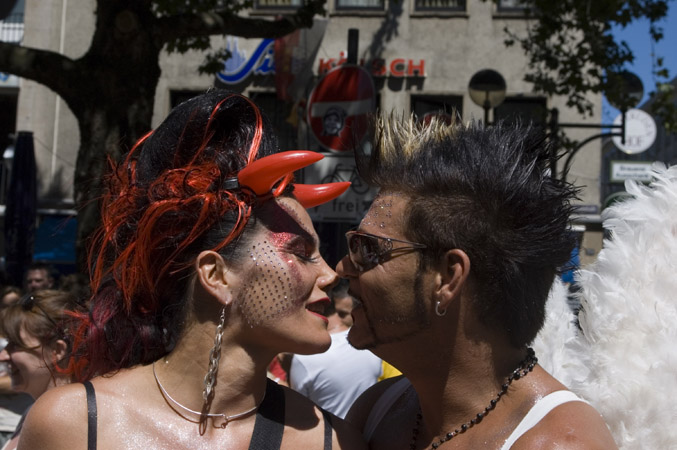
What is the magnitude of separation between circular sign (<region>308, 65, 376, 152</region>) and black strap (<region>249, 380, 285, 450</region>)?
3.86 m

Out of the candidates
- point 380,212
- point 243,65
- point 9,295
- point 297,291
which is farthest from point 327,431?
point 243,65

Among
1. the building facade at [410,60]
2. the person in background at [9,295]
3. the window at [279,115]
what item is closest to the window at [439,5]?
the building facade at [410,60]

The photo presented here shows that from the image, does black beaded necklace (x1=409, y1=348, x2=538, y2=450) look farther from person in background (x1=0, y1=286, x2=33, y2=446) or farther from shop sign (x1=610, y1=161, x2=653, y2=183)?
shop sign (x1=610, y1=161, x2=653, y2=183)

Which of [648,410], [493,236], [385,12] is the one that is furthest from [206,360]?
[385,12]

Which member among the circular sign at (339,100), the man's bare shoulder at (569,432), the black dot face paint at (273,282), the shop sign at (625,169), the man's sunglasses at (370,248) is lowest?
the man's bare shoulder at (569,432)

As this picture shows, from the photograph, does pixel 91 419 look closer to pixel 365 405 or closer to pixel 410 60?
pixel 365 405

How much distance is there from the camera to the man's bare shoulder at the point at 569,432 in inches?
62.5

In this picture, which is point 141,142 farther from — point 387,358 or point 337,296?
point 337,296

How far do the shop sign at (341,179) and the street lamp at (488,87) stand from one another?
7.44 ft

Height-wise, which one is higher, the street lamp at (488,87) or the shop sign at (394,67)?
the shop sign at (394,67)

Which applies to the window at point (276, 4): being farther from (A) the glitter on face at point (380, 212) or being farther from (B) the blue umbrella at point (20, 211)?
(A) the glitter on face at point (380, 212)

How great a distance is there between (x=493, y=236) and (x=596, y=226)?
11.8 meters

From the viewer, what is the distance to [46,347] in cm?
332

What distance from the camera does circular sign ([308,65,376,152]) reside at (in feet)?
19.6
